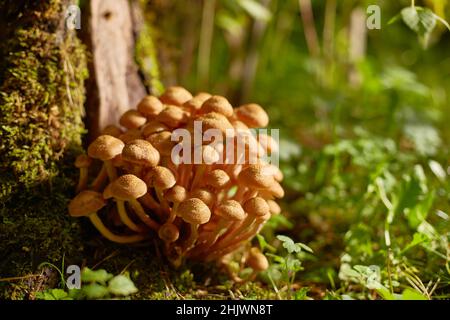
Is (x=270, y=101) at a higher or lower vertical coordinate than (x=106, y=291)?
higher

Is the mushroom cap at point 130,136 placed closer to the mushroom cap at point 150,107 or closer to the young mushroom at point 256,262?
the mushroom cap at point 150,107

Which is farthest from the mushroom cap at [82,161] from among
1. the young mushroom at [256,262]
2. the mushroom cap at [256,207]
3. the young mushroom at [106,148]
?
the young mushroom at [256,262]

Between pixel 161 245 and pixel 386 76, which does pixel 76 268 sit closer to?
pixel 161 245

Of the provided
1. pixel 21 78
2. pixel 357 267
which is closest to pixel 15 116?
pixel 21 78

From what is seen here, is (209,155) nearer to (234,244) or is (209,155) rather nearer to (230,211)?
(230,211)

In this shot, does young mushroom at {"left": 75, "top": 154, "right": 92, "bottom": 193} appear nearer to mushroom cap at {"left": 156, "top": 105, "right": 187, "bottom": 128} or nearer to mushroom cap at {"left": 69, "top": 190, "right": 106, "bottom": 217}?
mushroom cap at {"left": 69, "top": 190, "right": 106, "bottom": 217}

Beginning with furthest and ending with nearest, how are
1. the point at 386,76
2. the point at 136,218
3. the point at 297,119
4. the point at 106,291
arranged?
the point at 297,119, the point at 386,76, the point at 136,218, the point at 106,291

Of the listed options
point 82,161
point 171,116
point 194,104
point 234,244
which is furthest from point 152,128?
point 234,244

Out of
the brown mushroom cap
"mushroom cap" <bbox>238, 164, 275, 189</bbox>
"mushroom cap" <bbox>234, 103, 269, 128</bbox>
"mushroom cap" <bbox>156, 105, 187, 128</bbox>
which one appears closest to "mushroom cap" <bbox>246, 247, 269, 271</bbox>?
the brown mushroom cap
